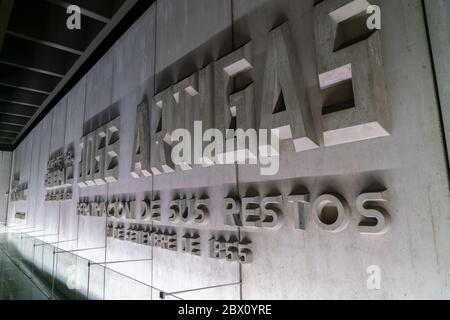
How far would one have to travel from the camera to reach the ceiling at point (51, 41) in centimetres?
470

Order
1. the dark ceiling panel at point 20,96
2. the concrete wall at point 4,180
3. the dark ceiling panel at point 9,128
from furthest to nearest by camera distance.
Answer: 1. the concrete wall at point 4,180
2. the dark ceiling panel at point 9,128
3. the dark ceiling panel at point 20,96

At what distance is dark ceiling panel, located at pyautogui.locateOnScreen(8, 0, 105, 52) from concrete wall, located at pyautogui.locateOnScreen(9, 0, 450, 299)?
183 centimetres

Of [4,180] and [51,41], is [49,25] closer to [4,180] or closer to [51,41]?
[51,41]

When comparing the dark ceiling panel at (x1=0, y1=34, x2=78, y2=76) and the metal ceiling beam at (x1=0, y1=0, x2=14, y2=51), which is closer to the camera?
the metal ceiling beam at (x1=0, y1=0, x2=14, y2=51)

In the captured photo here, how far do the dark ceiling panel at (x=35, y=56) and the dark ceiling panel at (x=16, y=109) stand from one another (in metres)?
3.80

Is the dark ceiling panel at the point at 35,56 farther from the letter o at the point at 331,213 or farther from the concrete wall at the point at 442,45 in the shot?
the concrete wall at the point at 442,45

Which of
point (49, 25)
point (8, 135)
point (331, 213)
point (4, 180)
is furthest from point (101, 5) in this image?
point (4, 180)

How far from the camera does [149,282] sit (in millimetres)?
3795

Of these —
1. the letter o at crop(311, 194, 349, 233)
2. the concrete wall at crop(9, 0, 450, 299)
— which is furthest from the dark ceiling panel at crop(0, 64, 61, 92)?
the letter o at crop(311, 194, 349, 233)

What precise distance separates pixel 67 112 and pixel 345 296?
819 centimetres

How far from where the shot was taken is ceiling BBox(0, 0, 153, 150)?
4.70 metres

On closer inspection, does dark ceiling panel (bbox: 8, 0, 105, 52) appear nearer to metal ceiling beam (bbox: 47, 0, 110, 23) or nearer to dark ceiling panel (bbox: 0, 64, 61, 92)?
metal ceiling beam (bbox: 47, 0, 110, 23)

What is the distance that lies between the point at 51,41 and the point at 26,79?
2.73m

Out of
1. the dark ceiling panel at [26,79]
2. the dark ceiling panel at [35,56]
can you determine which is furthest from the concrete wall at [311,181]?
the dark ceiling panel at [26,79]
